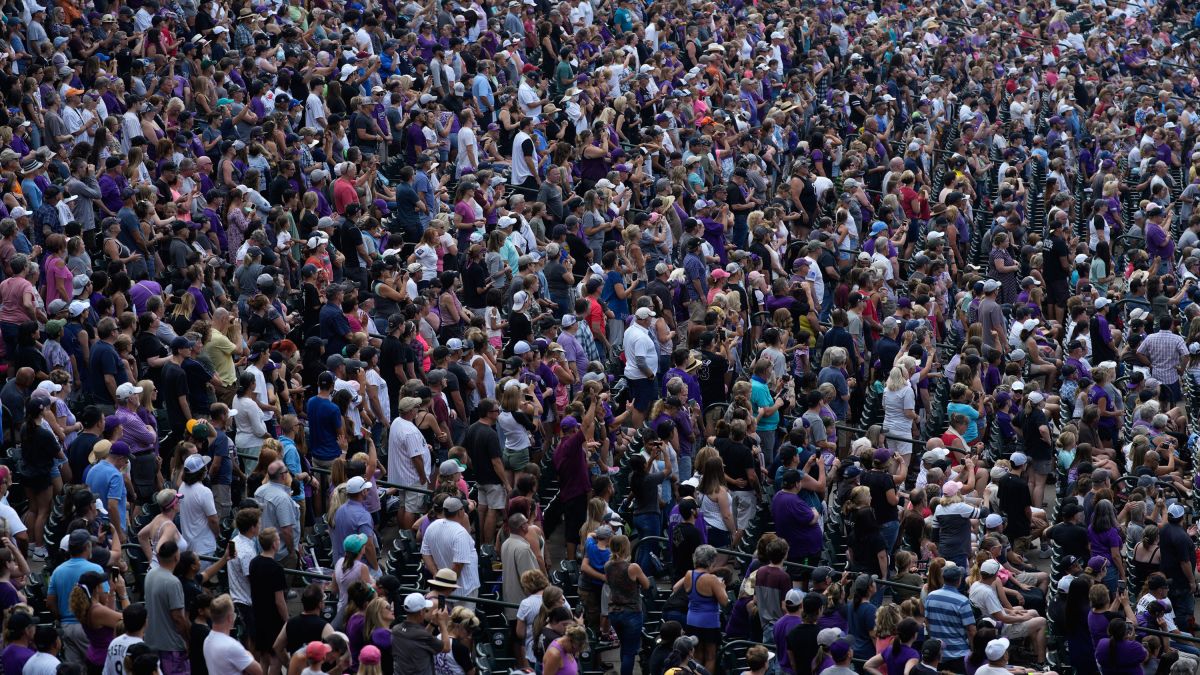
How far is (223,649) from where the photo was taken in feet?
37.5

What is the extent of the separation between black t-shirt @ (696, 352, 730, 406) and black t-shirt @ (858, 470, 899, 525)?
267 centimetres

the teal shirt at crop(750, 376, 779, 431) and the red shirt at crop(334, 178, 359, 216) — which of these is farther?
the red shirt at crop(334, 178, 359, 216)

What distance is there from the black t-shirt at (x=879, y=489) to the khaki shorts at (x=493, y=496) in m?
3.07

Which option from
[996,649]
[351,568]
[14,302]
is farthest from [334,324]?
[996,649]

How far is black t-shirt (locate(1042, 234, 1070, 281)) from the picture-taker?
22.4m

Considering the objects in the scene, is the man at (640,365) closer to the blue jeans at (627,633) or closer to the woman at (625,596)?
the woman at (625,596)

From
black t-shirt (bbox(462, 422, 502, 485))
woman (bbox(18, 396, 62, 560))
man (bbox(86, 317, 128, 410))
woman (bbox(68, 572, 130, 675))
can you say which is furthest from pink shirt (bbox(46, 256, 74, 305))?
woman (bbox(68, 572, 130, 675))

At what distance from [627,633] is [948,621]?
95.8 inches

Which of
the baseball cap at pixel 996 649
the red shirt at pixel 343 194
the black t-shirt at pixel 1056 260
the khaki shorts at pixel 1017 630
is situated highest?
the baseball cap at pixel 996 649

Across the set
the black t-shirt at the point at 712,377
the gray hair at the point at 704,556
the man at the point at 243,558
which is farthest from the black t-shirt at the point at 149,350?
the gray hair at the point at 704,556

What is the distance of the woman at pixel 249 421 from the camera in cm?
1464

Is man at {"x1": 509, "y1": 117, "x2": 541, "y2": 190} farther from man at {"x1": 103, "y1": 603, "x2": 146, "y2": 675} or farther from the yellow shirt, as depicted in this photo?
man at {"x1": 103, "y1": 603, "x2": 146, "y2": 675}

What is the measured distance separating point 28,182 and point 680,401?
737 cm

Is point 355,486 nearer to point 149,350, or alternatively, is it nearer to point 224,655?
point 224,655
